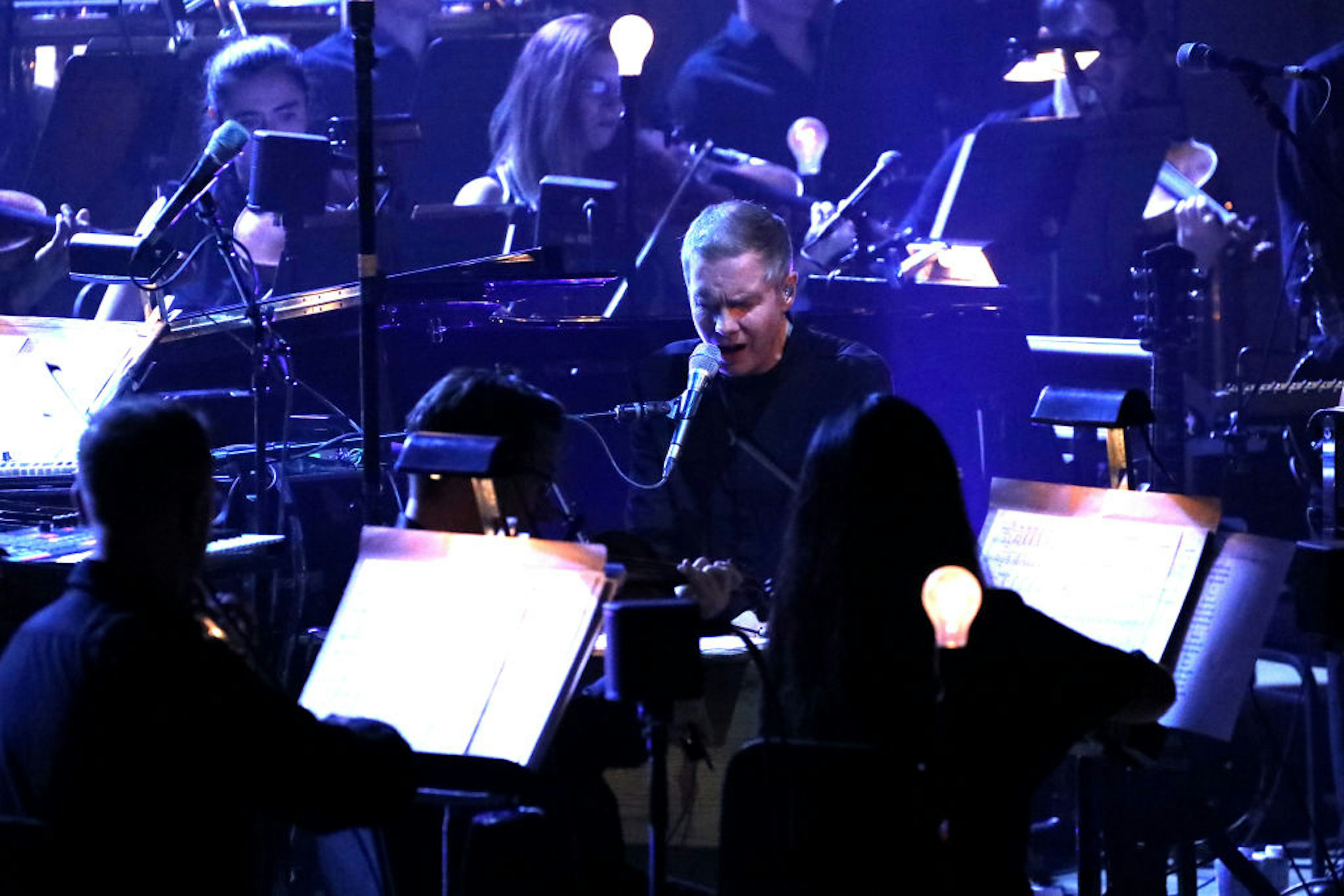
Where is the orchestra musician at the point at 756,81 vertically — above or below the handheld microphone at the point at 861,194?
above

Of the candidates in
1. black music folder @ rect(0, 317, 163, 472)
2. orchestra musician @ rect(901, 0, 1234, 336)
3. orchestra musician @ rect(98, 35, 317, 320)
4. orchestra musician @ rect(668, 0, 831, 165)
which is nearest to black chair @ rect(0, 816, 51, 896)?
black music folder @ rect(0, 317, 163, 472)

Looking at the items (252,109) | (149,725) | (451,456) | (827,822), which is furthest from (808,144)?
(149,725)

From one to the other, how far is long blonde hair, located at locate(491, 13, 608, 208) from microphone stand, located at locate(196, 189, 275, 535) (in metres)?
2.65

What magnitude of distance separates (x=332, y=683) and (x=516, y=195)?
4689 millimetres

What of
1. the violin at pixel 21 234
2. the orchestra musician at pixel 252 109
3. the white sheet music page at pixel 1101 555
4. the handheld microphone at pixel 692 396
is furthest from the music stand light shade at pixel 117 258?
the white sheet music page at pixel 1101 555

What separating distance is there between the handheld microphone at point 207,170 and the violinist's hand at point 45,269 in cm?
243

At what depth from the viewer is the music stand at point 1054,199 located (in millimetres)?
7020

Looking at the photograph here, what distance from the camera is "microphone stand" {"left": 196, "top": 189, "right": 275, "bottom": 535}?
15.7 ft

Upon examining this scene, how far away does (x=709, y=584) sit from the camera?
348 cm

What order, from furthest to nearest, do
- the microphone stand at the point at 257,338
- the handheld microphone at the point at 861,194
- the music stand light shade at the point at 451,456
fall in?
the handheld microphone at the point at 861,194 < the microphone stand at the point at 257,338 < the music stand light shade at the point at 451,456

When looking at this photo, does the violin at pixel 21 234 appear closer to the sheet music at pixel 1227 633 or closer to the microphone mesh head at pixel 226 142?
the microphone mesh head at pixel 226 142

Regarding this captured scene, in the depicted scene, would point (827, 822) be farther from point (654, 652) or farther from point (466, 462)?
point (466, 462)

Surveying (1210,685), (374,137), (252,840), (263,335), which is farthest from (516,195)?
(1210,685)

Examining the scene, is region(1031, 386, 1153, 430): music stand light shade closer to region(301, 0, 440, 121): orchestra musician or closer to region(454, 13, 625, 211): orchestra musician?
region(454, 13, 625, 211): orchestra musician
